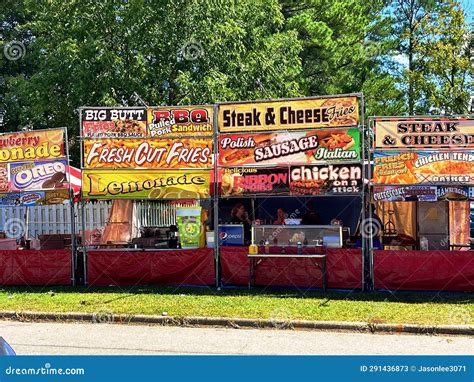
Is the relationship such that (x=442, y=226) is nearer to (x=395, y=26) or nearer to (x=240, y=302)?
(x=240, y=302)

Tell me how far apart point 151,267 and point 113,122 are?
11.5ft

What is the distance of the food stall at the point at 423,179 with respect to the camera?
11352 mm

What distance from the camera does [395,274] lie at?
11641 mm

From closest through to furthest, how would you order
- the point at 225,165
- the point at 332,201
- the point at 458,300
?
1. the point at 458,300
2. the point at 225,165
3. the point at 332,201

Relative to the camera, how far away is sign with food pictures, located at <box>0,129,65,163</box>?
44.1 ft

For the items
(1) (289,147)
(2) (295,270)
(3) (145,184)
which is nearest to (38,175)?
(3) (145,184)

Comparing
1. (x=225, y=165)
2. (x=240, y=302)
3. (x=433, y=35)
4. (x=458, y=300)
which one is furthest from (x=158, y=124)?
(x=433, y=35)

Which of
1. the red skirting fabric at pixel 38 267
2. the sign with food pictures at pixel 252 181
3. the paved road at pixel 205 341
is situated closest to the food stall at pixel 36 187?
the red skirting fabric at pixel 38 267

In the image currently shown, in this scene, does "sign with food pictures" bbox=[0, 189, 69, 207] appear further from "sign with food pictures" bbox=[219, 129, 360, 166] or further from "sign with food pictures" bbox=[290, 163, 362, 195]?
Answer: "sign with food pictures" bbox=[290, 163, 362, 195]

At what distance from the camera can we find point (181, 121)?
12859 millimetres

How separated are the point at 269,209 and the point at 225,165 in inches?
175

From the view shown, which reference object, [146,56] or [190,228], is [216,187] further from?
[146,56]

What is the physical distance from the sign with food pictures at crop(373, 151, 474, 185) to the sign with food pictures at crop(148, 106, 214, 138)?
3872mm

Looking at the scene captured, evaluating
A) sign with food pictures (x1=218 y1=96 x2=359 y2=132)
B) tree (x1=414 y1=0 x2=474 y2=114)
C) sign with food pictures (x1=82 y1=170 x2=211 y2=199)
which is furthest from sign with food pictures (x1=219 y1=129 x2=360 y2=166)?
tree (x1=414 y1=0 x2=474 y2=114)
